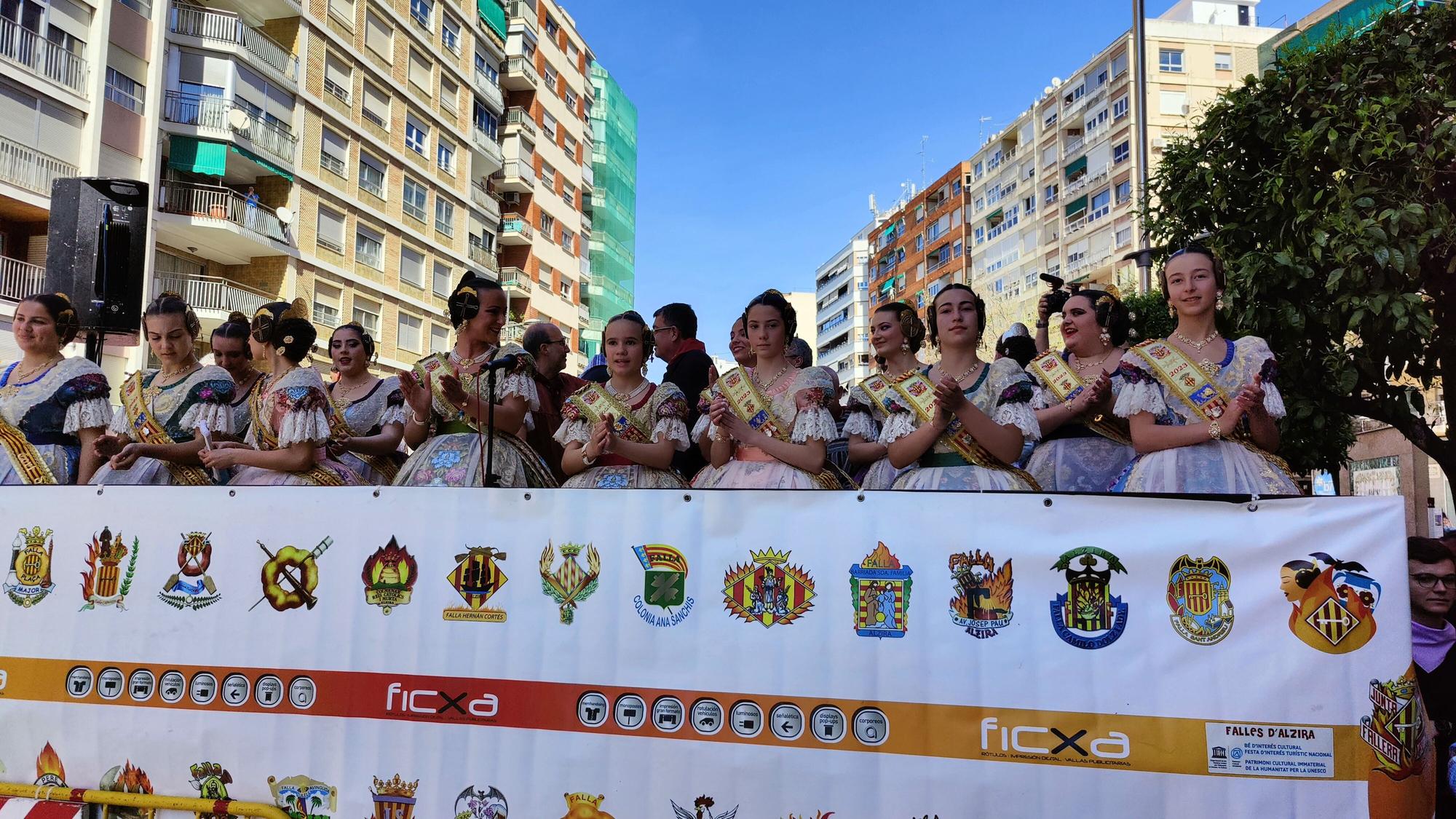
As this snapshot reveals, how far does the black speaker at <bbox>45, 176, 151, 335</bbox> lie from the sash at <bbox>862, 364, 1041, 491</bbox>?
477cm

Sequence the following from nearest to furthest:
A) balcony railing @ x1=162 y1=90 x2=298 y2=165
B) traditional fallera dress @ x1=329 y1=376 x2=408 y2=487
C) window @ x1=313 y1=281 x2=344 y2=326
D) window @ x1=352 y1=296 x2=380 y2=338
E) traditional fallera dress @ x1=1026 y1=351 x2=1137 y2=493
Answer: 1. traditional fallera dress @ x1=1026 y1=351 x2=1137 y2=493
2. traditional fallera dress @ x1=329 y1=376 x2=408 y2=487
3. balcony railing @ x1=162 y1=90 x2=298 y2=165
4. window @ x1=313 y1=281 x2=344 y2=326
5. window @ x1=352 y1=296 x2=380 y2=338

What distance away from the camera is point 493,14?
1607 inches

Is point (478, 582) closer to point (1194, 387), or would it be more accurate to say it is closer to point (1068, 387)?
point (1194, 387)

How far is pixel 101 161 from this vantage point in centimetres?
2145

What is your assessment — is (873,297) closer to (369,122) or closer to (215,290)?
(369,122)

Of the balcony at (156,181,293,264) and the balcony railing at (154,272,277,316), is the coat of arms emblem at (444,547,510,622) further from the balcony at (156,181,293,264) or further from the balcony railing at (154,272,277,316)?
the balcony at (156,181,293,264)

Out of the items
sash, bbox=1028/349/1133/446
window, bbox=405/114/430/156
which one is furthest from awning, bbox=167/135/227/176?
sash, bbox=1028/349/1133/446

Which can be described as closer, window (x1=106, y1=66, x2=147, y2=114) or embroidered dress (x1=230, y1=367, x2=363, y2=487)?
embroidered dress (x1=230, y1=367, x2=363, y2=487)

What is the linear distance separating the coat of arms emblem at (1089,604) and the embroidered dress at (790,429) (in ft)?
4.09

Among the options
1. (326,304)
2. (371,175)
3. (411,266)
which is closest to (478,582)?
(326,304)

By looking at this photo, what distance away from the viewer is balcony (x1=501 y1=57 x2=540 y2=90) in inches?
1673

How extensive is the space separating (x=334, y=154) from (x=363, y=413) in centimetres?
2831

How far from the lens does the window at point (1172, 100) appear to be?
48719 mm

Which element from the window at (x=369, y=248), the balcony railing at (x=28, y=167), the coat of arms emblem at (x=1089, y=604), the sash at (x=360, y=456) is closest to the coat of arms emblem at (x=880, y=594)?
the coat of arms emblem at (x=1089, y=604)
